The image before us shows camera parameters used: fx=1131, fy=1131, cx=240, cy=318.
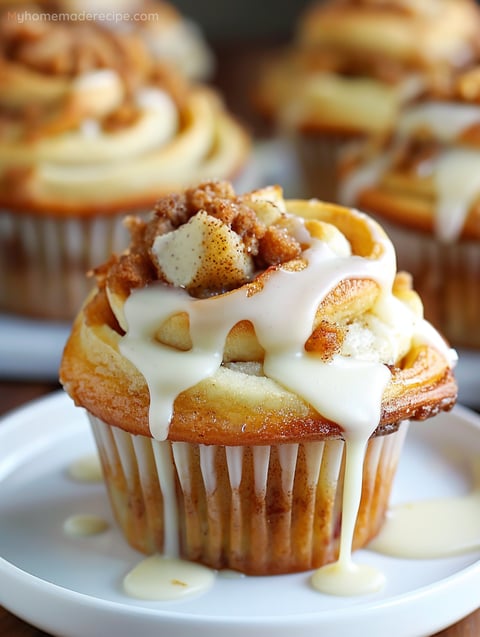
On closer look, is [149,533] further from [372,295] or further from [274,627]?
[372,295]

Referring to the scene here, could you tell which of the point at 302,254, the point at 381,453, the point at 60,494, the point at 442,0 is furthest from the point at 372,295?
the point at 442,0

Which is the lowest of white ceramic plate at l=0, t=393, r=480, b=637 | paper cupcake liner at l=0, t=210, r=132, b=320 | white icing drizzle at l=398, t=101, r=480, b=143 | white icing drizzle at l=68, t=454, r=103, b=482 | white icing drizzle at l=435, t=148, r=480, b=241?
paper cupcake liner at l=0, t=210, r=132, b=320

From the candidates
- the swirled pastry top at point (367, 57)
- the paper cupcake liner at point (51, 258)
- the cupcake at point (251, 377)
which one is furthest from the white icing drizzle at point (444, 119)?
the cupcake at point (251, 377)

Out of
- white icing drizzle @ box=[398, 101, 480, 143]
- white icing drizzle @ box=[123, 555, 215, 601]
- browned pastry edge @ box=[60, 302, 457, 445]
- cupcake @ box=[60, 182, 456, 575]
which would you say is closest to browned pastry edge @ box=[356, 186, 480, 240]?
white icing drizzle @ box=[398, 101, 480, 143]

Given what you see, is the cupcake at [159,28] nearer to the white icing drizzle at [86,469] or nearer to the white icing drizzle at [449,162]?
the white icing drizzle at [449,162]

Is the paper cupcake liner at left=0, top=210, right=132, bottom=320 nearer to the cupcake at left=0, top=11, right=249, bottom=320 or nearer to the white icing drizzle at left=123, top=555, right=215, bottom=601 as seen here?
the cupcake at left=0, top=11, right=249, bottom=320

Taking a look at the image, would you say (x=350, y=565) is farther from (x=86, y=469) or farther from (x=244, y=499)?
(x=86, y=469)

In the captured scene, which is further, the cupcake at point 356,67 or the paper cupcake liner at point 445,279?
the cupcake at point 356,67
